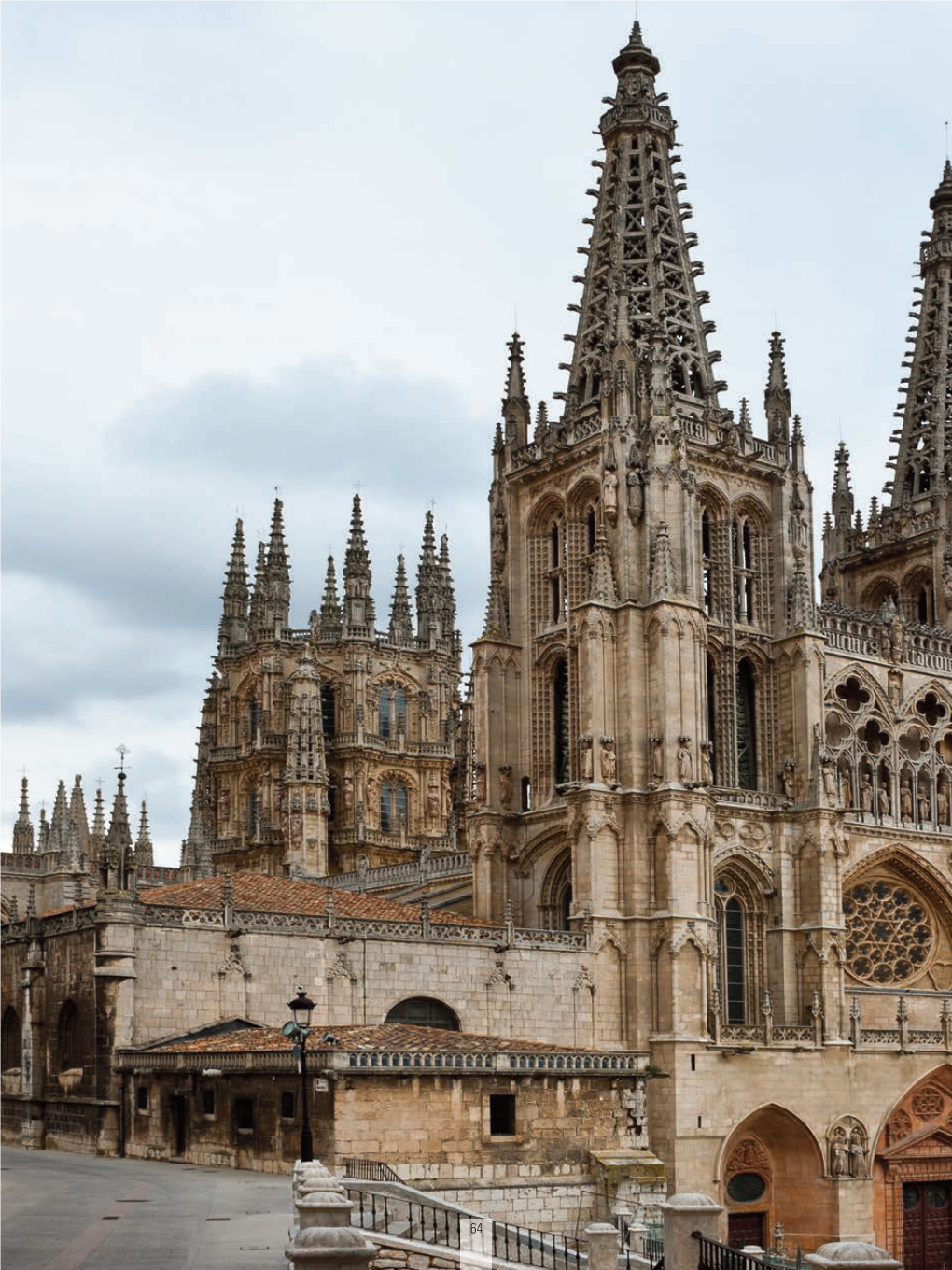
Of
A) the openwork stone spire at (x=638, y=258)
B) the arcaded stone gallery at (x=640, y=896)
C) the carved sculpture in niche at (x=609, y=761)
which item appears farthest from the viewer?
the openwork stone spire at (x=638, y=258)

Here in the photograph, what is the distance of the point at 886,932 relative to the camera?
178 feet

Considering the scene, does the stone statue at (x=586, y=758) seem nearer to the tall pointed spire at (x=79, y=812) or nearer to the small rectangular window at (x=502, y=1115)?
the small rectangular window at (x=502, y=1115)

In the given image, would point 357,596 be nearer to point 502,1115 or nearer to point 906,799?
point 906,799

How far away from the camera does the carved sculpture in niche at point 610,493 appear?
5031 cm

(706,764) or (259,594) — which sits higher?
(259,594)

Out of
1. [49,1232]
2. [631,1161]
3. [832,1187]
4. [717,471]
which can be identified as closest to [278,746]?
[717,471]

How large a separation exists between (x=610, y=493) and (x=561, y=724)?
745 centimetres

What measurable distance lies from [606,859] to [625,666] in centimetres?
545

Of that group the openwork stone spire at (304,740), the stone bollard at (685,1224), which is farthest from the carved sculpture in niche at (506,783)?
the stone bollard at (685,1224)

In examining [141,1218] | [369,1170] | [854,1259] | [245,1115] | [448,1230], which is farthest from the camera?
[245,1115]

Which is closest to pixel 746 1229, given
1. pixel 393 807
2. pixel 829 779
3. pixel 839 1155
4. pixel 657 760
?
pixel 839 1155

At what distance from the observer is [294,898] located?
4716cm

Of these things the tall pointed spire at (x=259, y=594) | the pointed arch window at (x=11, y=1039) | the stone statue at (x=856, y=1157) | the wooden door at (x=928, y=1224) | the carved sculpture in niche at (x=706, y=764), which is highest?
the tall pointed spire at (x=259, y=594)

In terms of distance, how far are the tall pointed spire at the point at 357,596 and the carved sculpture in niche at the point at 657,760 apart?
3356 cm
